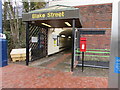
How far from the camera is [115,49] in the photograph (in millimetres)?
1571

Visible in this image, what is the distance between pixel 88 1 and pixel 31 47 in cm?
530

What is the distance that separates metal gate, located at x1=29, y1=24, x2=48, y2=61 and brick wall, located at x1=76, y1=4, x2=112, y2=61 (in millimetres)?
3194

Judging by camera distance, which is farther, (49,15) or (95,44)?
(95,44)

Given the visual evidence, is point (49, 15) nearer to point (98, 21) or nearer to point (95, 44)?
point (98, 21)

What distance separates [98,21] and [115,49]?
559 cm

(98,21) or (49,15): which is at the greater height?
(98,21)

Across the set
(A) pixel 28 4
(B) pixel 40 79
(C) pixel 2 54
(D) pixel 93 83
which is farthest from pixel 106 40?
(A) pixel 28 4

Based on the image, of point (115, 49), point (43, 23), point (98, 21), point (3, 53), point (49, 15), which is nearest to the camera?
point (115, 49)

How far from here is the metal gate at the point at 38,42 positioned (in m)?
6.16

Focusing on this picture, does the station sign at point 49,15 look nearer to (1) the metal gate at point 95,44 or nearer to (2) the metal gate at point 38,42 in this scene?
(2) the metal gate at point 38,42

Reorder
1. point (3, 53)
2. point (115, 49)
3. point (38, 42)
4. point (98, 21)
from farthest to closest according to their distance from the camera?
point (38, 42) → point (98, 21) → point (3, 53) → point (115, 49)

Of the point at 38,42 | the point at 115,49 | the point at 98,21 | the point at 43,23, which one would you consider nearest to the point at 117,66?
the point at 115,49

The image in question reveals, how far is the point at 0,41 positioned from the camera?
195 inches

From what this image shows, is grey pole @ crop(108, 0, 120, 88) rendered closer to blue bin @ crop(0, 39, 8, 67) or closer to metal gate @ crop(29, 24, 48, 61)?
metal gate @ crop(29, 24, 48, 61)
